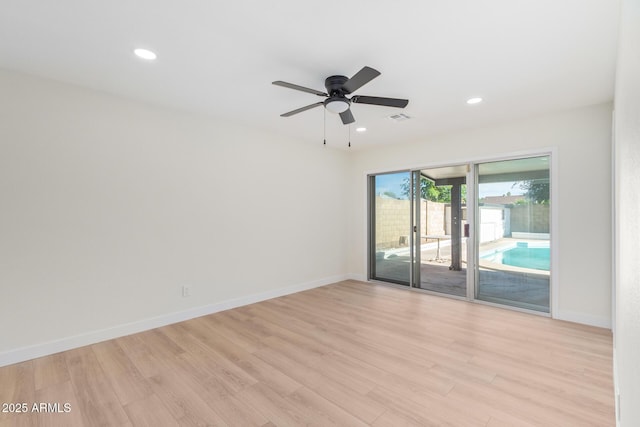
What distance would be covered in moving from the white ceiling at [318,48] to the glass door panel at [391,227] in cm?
204

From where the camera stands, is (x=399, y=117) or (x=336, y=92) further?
(x=399, y=117)

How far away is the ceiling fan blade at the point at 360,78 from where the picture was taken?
7.07 ft

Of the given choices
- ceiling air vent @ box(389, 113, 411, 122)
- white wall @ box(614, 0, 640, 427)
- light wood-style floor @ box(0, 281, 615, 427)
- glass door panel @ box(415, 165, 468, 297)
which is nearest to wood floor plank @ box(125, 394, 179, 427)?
light wood-style floor @ box(0, 281, 615, 427)

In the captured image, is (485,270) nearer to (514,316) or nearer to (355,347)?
(514,316)

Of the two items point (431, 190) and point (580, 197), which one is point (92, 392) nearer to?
point (431, 190)

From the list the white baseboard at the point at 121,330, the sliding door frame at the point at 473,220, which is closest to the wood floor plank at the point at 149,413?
the white baseboard at the point at 121,330

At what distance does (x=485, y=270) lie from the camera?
4293mm

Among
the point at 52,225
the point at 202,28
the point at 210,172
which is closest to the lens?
the point at 202,28

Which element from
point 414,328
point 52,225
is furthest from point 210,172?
point 414,328

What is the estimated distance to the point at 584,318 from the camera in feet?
11.1

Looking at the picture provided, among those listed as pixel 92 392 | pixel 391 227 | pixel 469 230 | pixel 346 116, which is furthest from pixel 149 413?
pixel 391 227

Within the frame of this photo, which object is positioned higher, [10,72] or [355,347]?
[10,72]

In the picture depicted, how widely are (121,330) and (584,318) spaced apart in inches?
203

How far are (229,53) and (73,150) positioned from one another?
6.20 feet
